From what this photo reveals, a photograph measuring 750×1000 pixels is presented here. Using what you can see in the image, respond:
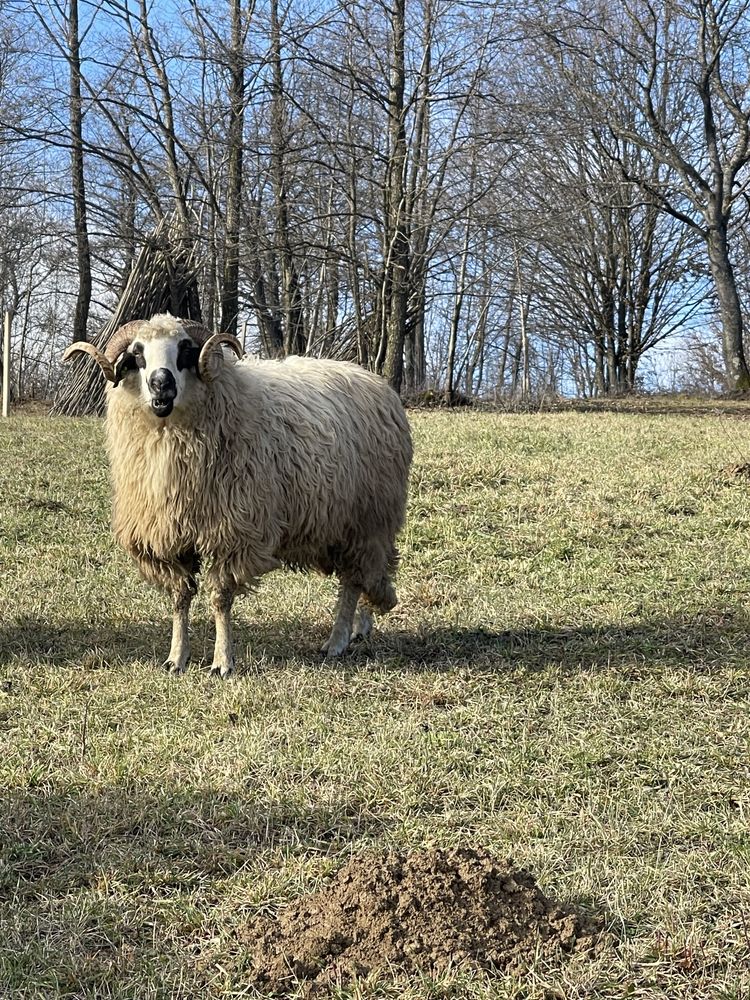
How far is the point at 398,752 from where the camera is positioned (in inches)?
182

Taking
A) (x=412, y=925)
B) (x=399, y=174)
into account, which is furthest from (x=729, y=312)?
(x=412, y=925)

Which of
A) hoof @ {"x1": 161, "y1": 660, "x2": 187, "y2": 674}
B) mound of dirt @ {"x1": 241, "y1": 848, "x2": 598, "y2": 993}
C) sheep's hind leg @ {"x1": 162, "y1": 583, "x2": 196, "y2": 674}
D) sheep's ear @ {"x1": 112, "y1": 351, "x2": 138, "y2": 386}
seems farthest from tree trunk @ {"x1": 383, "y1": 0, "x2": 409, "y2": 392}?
mound of dirt @ {"x1": 241, "y1": 848, "x2": 598, "y2": 993}

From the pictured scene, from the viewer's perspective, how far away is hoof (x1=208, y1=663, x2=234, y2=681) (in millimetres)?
5848

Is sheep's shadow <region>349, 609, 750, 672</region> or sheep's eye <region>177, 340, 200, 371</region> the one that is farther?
sheep's shadow <region>349, 609, 750, 672</region>

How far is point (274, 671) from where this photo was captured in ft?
19.3

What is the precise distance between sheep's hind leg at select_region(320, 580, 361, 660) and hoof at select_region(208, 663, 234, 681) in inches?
25.8

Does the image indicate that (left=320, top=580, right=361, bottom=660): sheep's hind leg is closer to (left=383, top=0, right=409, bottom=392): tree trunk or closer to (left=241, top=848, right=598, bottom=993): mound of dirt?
(left=241, top=848, right=598, bottom=993): mound of dirt

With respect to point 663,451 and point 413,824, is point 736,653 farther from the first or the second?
point 663,451

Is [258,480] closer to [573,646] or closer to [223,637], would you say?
[223,637]

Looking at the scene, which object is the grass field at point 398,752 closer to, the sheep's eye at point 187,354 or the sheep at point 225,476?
the sheep at point 225,476

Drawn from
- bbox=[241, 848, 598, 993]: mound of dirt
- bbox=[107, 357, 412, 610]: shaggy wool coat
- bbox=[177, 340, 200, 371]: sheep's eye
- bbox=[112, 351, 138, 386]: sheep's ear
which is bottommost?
bbox=[241, 848, 598, 993]: mound of dirt

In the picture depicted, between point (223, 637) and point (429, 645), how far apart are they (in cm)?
140

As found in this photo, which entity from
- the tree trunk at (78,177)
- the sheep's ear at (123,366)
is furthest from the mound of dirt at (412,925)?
the tree trunk at (78,177)

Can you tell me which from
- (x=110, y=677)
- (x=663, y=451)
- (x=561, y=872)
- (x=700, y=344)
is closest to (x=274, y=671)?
(x=110, y=677)
